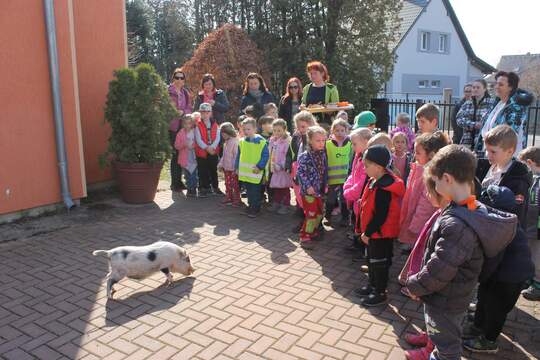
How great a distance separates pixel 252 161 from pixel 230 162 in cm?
78

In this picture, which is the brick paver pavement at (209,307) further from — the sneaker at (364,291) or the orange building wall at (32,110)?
the orange building wall at (32,110)

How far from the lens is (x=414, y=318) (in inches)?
157

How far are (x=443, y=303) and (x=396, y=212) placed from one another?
52.1 inches

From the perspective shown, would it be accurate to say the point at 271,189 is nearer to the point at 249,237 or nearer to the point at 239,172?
the point at 239,172

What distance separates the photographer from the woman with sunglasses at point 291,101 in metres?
8.35

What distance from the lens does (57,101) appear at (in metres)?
6.93

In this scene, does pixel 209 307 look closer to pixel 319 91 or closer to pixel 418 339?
pixel 418 339

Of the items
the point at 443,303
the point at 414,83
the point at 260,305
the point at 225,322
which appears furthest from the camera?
the point at 414,83

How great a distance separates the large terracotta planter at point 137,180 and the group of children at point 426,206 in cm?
117

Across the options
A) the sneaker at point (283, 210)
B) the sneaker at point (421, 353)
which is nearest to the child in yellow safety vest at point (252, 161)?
the sneaker at point (283, 210)

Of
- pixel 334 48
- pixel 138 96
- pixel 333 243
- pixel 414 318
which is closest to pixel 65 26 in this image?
pixel 138 96

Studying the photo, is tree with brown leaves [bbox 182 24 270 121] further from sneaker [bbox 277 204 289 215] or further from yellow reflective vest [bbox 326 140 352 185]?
yellow reflective vest [bbox 326 140 352 185]

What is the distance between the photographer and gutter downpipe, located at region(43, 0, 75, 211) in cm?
672

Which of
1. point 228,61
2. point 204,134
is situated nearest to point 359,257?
point 204,134
